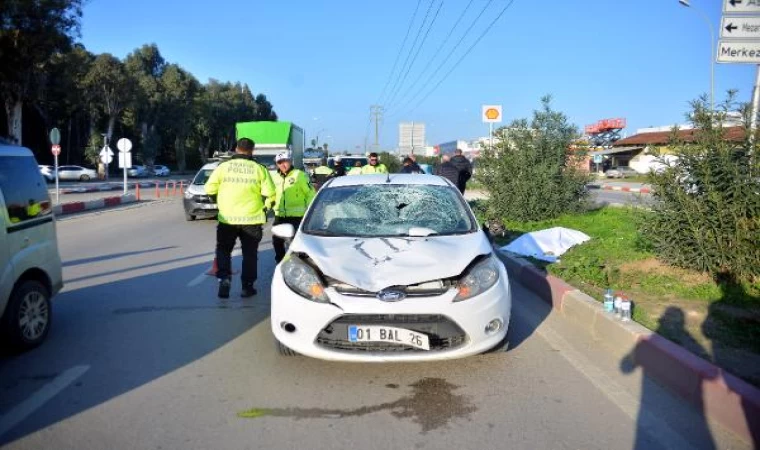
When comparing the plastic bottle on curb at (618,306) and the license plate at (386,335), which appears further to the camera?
the plastic bottle on curb at (618,306)

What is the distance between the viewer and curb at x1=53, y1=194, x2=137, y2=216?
64.4 ft

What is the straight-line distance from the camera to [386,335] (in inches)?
161

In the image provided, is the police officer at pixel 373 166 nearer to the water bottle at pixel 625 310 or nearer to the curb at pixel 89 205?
the water bottle at pixel 625 310

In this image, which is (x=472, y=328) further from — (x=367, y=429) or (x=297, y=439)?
(x=297, y=439)

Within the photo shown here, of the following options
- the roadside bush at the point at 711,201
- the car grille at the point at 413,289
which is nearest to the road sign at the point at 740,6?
the roadside bush at the point at 711,201

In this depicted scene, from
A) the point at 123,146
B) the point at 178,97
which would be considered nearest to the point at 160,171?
the point at 178,97

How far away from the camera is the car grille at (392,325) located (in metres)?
4.11

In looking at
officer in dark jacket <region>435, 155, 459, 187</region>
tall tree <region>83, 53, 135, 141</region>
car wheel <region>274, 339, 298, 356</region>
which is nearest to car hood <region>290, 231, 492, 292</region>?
car wheel <region>274, 339, 298, 356</region>

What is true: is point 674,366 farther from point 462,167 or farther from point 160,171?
point 160,171

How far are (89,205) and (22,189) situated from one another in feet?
60.7

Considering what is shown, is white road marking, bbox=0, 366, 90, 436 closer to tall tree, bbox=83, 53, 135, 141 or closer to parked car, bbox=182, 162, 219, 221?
parked car, bbox=182, 162, 219, 221

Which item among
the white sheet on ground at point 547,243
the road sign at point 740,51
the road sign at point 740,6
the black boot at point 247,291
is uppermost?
the road sign at point 740,6

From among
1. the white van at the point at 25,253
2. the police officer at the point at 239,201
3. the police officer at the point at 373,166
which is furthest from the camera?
the police officer at the point at 373,166

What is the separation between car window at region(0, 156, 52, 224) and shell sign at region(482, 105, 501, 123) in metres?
11.8
